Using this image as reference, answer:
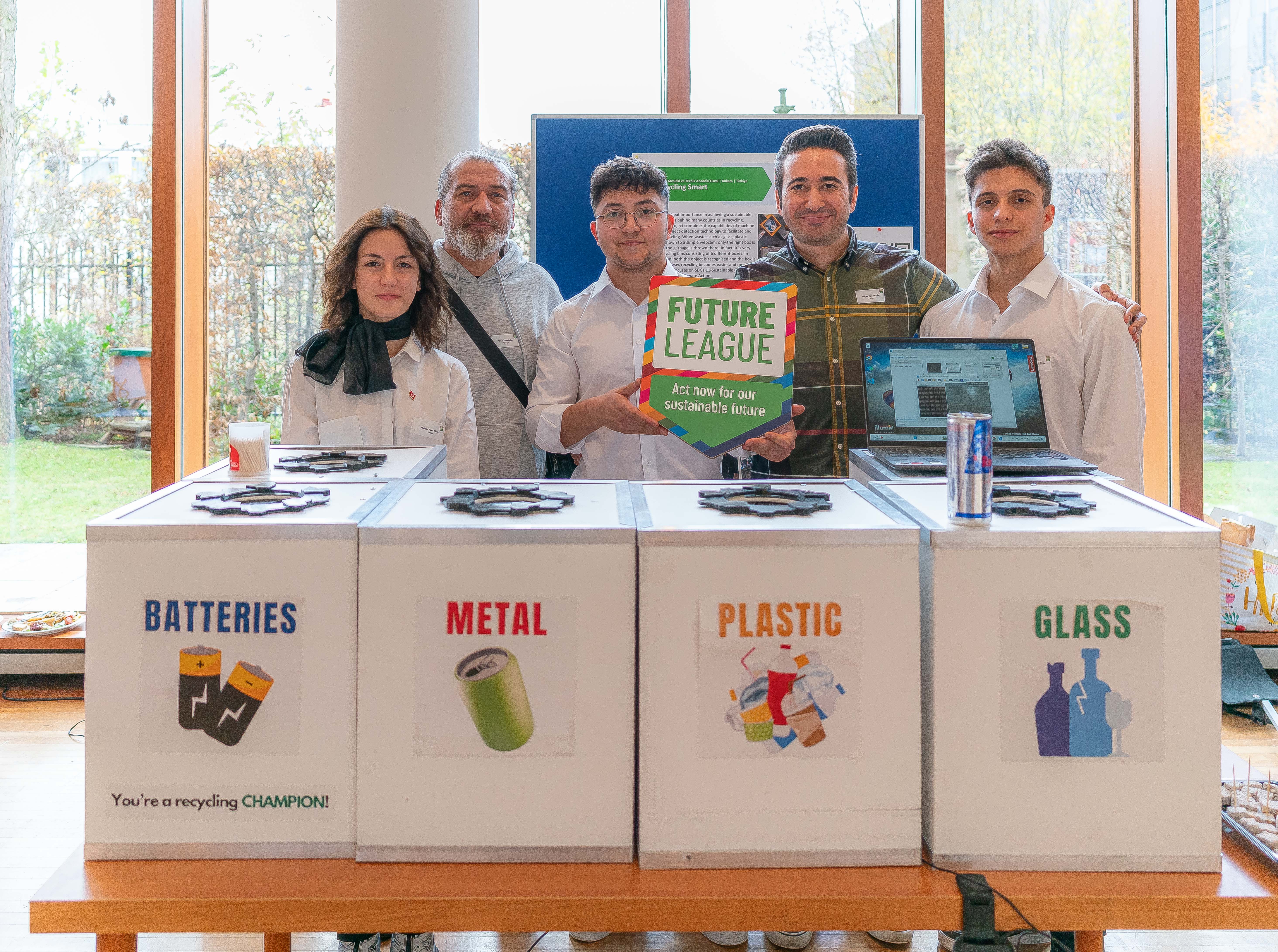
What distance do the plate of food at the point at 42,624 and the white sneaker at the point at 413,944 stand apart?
9.74 feet

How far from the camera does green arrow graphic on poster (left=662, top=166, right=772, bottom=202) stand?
3.62 meters

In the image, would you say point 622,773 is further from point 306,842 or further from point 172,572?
point 172,572

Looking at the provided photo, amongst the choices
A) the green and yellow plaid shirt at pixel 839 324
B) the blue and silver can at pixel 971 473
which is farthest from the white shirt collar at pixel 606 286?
the blue and silver can at pixel 971 473

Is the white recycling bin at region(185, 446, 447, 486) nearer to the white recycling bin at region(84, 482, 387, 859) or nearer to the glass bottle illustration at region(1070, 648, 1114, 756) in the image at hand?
the white recycling bin at region(84, 482, 387, 859)

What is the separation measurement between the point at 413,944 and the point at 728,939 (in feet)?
2.76

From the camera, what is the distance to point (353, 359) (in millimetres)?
2336

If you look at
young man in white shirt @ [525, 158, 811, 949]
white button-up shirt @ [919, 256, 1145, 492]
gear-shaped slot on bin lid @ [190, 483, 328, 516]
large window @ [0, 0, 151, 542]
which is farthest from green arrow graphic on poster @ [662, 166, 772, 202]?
gear-shaped slot on bin lid @ [190, 483, 328, 516]

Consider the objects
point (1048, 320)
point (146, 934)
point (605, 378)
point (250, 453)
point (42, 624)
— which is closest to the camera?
point (250, 453)

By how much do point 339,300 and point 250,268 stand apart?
2120 millimetres

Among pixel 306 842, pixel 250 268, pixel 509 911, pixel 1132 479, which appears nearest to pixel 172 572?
pixel 306 842

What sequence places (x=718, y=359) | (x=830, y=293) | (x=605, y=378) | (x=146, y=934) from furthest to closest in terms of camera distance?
1. (x=605, y=378)
2. (x=830, y=293)
3. (x=146, y=934)
4. (x=718, y=359)

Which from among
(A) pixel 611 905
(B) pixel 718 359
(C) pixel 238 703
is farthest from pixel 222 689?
(B) pixel 718 359

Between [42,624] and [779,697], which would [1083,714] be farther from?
[42,624]

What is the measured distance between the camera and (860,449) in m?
1.87
